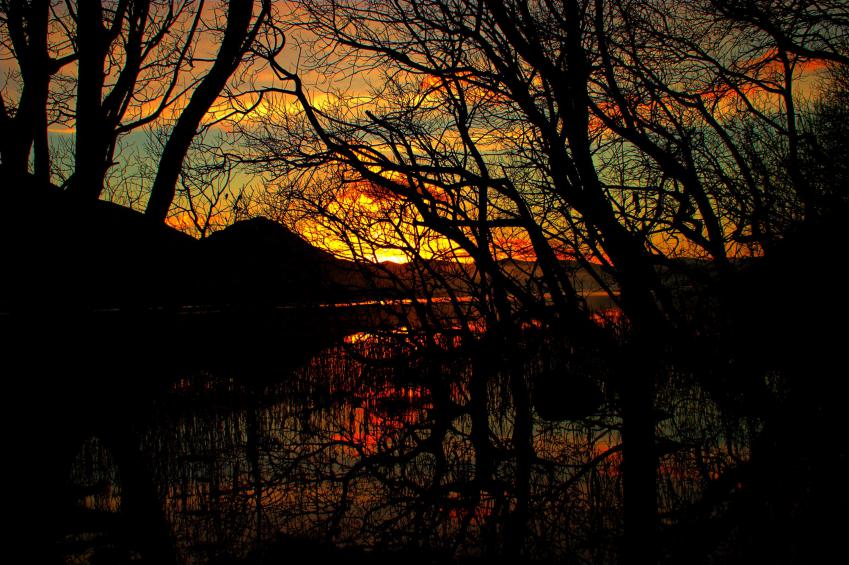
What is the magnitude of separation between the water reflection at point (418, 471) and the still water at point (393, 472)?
0.08 feet

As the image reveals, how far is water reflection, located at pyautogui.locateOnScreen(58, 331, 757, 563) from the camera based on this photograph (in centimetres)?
634

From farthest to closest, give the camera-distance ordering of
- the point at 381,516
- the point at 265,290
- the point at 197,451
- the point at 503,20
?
the point at 265,290 < the point at 197,451 < the point at 381,516 < the point at 503,20

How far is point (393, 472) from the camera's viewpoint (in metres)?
8.50

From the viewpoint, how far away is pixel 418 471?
8516 mm

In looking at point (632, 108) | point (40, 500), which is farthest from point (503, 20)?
point (40, 500)

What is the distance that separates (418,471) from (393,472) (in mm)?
302

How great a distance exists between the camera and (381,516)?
22.9 ft

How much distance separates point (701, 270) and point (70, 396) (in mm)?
5668

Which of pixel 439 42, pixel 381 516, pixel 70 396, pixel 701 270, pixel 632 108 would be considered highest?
pixel 439 42

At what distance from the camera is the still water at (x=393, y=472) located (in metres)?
6.07

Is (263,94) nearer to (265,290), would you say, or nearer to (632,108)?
(632,108)

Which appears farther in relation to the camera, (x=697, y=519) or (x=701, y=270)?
(x=701, y=270)

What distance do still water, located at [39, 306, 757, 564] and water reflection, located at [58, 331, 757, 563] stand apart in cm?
3

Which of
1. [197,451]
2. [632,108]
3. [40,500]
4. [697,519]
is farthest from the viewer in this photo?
[197,451]
